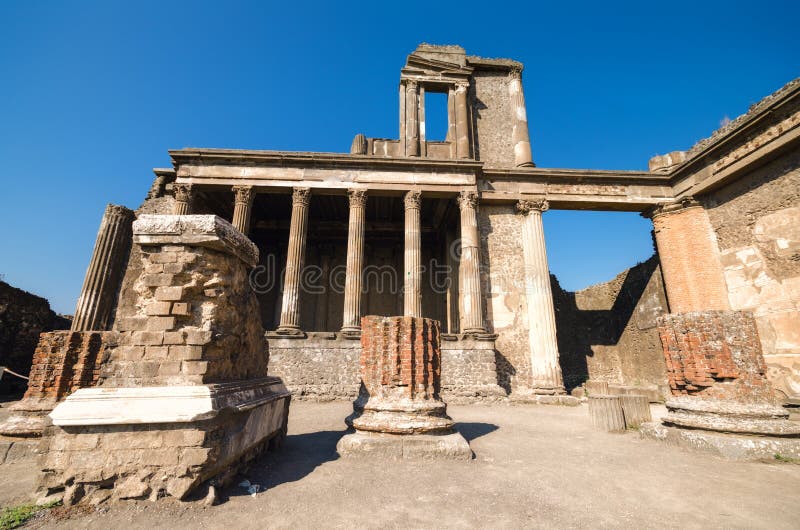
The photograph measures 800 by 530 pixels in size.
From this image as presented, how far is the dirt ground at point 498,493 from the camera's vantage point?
2.59 meters

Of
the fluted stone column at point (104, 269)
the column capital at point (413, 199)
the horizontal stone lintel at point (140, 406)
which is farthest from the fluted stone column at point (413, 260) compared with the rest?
the horizontal stone lintel at point (140, 406)

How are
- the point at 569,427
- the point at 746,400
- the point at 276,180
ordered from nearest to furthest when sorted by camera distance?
the point at 746,400 < the point at 569,427 < the point at 276,180

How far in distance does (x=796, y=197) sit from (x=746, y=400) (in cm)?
901

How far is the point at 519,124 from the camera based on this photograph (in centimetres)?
1583

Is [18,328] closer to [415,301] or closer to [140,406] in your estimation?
[415,301]

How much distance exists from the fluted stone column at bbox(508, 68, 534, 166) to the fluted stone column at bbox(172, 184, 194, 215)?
12.9 m

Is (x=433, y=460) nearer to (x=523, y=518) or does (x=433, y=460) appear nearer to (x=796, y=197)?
(x=523, y=518)

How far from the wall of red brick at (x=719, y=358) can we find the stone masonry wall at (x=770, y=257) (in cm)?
734

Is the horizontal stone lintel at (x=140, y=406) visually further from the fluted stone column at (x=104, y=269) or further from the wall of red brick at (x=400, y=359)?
the fluted stone column at (x=104, y=269)

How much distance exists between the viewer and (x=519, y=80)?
16609mm

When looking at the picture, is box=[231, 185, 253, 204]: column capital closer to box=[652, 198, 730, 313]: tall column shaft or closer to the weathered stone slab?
the weathered stone slab

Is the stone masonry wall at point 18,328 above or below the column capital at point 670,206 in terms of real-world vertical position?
below

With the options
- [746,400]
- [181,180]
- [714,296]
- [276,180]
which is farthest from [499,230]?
[181,180]

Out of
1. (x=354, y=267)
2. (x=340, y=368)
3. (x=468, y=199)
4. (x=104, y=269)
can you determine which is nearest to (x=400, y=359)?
(x=340, y=368)
